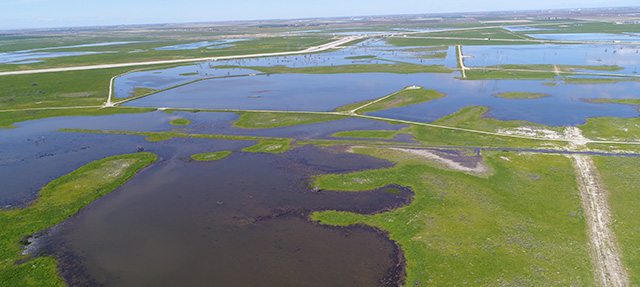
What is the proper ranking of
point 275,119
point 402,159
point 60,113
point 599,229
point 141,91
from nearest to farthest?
point 599,229 < point 402,159 < point 275,119 < point 60,113 < point 141,91

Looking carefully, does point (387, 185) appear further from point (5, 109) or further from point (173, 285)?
point (5, 109)

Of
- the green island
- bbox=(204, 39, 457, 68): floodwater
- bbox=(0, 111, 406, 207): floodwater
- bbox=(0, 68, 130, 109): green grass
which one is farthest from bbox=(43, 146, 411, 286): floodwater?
bbox=(204, 39, 457, 68): floodwater

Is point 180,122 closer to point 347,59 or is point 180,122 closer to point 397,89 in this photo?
point 397,89

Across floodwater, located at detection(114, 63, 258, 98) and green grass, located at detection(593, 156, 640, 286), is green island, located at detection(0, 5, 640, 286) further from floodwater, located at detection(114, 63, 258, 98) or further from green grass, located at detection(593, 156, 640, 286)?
floodwater, located at detection(114, 63, 258, 98)

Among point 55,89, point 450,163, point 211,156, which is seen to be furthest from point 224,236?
point 55,89

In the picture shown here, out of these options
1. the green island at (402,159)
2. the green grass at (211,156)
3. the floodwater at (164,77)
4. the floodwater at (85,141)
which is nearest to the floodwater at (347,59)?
the floodwater at (164,77)
